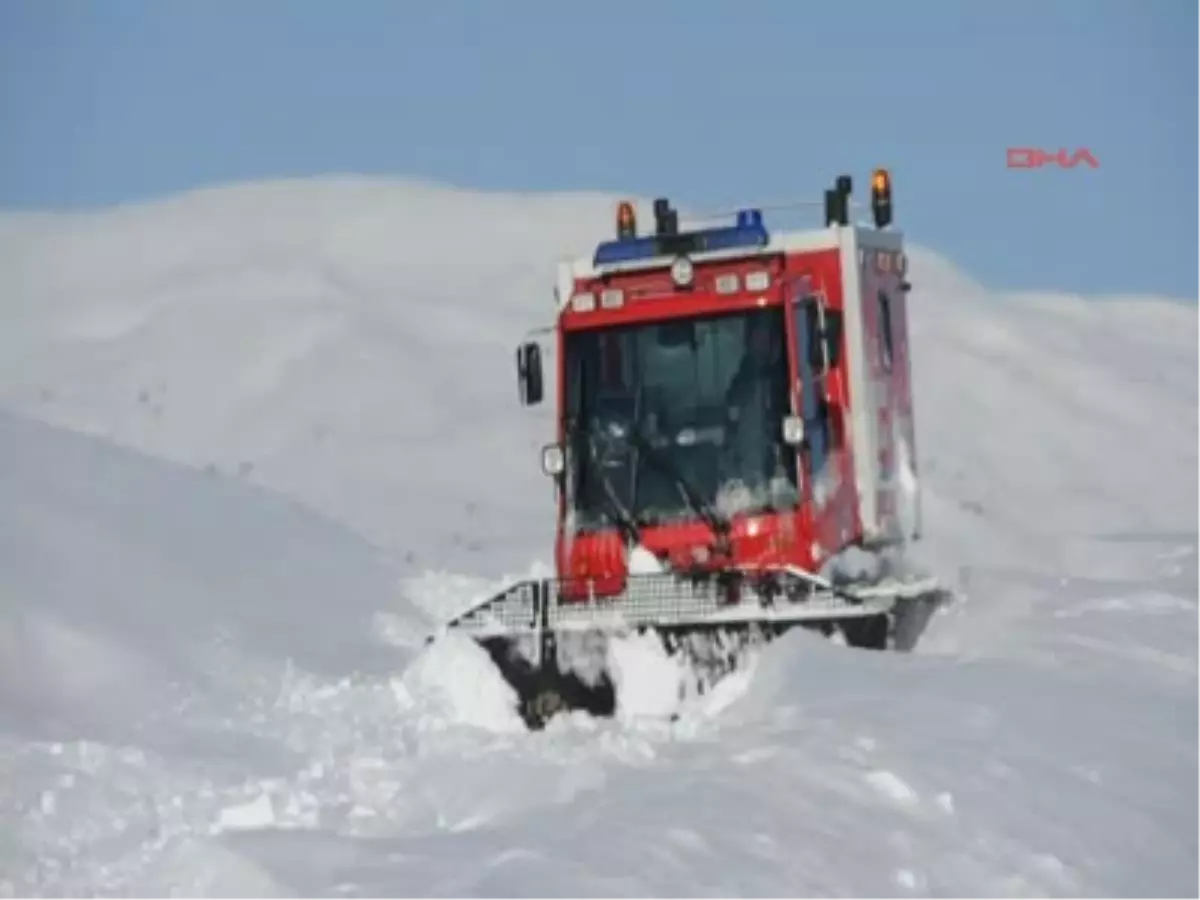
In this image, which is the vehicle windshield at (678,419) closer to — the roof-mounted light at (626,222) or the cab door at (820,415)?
the cab door at (820,415)

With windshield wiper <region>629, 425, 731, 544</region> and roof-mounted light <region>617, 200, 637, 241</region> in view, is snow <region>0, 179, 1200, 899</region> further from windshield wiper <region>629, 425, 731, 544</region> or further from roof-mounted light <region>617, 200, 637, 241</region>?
roof-mounted light <region>617, 200, 637, 241</region>

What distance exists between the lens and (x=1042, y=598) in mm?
16562

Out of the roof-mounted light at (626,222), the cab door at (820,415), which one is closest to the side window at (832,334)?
the cab door at (820,415)

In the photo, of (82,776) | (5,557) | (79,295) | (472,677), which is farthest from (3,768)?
(79,295)

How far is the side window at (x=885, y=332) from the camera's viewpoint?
14870 millimetres

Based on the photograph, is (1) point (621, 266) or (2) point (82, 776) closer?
(2) point (82, 776)

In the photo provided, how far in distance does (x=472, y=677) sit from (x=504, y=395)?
940 inches

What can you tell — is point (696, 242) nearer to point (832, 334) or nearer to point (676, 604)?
point (832, 334)

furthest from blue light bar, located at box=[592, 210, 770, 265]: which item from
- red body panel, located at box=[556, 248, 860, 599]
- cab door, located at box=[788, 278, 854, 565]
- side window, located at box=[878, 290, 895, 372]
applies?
side window, located at box=[878, 290, 895, 372]

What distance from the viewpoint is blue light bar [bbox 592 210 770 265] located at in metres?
14.0

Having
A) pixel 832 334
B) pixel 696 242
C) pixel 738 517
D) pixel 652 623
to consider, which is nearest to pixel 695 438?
pixel 738 517

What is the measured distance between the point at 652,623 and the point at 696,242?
2.72 metres

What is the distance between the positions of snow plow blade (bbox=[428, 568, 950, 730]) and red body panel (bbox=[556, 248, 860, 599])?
48cm

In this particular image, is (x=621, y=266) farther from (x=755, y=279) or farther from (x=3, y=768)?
(x=3, y=768)
